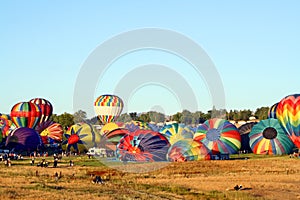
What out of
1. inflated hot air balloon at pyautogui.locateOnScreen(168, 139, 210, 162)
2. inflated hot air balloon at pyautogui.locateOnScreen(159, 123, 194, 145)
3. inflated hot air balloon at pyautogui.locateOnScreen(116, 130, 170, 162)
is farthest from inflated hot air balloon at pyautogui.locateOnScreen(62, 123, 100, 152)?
inflated hot air balloon at pyautogui.locateOnScreen(168, 139, 210, 162)

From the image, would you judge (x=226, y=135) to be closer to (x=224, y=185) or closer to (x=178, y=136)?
(x=178, y=136)

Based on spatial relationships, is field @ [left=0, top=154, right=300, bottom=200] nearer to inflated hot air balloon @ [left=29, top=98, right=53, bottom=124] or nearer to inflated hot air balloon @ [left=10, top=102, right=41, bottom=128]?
inflated hot air balloon @ [left=10, top=102, right=41, bottom=128]

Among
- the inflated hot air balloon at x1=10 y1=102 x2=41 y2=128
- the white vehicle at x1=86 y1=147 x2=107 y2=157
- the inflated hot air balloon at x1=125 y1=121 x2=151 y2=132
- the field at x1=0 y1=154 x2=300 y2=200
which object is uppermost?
the inflated hot air balloon at x1=10 y1=102 x2=41 y2=128

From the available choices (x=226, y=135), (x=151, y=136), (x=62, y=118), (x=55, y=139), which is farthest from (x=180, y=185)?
(x=62, y=118)

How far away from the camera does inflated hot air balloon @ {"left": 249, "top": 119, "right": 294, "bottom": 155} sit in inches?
1801

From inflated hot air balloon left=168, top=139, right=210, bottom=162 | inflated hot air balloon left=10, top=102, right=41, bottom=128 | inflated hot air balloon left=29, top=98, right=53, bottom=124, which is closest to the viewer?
inflated hot air balloon left=168, top=139, right=210, bottom=162

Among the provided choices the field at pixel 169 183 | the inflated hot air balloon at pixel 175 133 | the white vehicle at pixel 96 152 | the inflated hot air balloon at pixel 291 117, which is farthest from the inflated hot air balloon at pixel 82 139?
the inflated hot air balloon at pixel 291 117

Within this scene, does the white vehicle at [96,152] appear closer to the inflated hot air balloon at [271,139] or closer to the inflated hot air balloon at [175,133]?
the inflated hot air balloon at [175,133]

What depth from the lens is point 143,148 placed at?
124ft

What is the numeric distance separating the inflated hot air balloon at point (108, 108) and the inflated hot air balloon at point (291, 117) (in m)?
35.7

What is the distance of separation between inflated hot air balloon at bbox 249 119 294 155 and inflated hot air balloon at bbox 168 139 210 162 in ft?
26.4

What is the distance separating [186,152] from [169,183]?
14079 mm

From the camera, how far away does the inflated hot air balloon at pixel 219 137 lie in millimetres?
43406

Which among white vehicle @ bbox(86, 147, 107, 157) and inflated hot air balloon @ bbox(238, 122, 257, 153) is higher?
inflated hot air balloon @ bbox(238, 122, 257, 153)
